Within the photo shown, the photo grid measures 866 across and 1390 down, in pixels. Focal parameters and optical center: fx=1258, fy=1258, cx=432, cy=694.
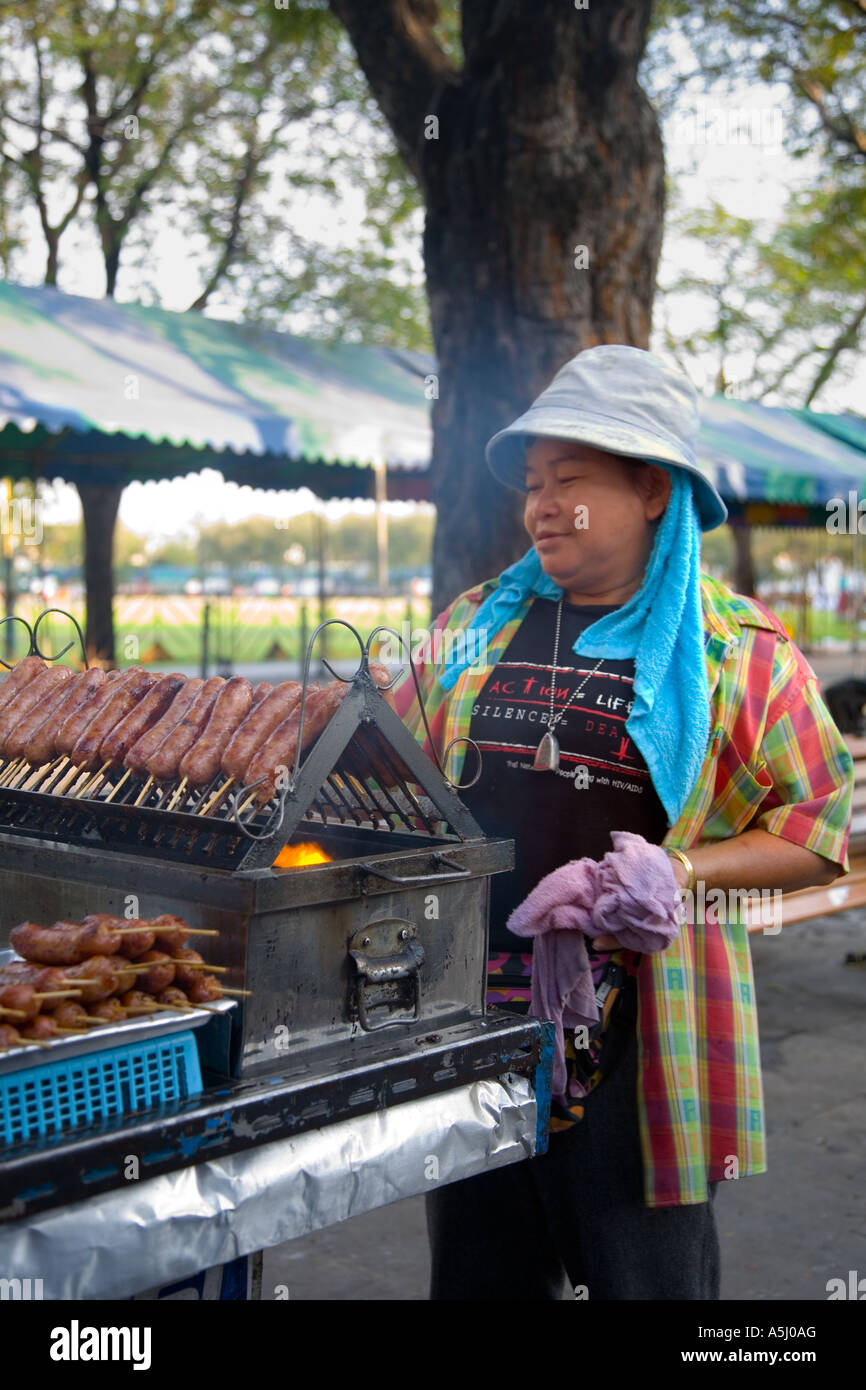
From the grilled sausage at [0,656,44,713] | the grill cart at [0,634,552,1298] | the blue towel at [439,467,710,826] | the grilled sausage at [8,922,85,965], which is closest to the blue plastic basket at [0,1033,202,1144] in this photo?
the grill cart at [0,634,552,1298]

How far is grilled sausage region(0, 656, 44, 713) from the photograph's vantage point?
3.20 m

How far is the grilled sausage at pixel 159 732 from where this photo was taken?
2812mm

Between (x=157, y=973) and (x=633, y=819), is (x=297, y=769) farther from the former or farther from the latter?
(x=633, y=819)

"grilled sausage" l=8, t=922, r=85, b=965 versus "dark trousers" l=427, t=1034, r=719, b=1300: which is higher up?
"grilled sausage" l=8, t=922, r=85, b=965

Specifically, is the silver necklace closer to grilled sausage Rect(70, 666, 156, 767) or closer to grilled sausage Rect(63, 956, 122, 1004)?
grilled sausage Rect(70, 666, 156, 767)

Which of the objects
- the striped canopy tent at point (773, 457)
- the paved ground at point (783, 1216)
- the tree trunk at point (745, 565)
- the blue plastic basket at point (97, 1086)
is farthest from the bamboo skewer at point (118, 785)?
the tree trunk at point (745, 565)

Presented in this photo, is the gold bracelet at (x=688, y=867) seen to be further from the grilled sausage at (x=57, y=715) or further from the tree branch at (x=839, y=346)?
the tree branch at (x=839, y=346)

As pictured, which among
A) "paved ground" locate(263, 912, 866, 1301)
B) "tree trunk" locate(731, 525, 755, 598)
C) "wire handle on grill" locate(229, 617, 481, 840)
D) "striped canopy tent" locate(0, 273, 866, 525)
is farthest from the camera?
"tree trunk" locate(731, 525, 755, 598)

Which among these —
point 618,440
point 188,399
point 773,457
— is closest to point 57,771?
point 618,440

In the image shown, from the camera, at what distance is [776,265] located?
953 inches

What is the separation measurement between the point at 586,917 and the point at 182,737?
97cm

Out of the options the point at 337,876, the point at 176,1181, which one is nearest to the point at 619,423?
the point at 337,876

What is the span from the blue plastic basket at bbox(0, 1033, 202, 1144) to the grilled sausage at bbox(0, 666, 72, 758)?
1.21 meters

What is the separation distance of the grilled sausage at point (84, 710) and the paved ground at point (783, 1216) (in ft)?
7.34
